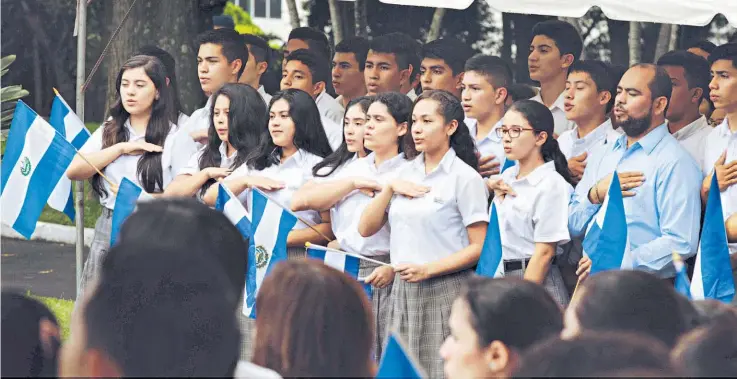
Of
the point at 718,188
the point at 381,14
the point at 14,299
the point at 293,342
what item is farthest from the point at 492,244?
the point at 381,14

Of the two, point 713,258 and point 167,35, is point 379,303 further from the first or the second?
point 167,35

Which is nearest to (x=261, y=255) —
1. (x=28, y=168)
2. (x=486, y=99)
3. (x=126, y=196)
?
(x=126, y=196)

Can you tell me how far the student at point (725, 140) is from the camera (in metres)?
5.65

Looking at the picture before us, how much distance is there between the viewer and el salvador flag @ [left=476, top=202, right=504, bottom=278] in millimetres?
5441

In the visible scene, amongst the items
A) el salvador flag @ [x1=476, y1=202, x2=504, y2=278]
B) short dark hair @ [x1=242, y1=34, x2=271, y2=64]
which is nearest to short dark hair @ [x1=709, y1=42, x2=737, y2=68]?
el salvador flag @ [x1=476, y1=202, x2=504, y2=278]

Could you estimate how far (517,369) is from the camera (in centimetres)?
223

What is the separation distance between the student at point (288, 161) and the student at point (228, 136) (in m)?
0.09

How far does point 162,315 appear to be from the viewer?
244 centimetres

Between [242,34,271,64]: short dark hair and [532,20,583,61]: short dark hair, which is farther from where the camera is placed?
[242,34,271,64]: short dark hair

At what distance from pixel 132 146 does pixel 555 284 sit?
7.67 feet

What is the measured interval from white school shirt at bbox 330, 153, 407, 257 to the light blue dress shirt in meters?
0.87

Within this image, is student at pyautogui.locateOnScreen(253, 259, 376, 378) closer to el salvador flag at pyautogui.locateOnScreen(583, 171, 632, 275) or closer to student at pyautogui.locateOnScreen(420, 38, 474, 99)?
el salvador flag at pyautogui.locateOnScreen(583, 171, 632, 275)

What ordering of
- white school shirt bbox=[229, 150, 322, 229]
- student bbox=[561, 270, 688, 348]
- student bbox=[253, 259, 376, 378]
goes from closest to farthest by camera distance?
student bbox=[253, 259, 376, 378] < student bbox=[561, 270, 688, 348] < white school shirt bbox=[229, 150, 322, 229]

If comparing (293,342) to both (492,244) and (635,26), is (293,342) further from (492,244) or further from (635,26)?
(635,26)
